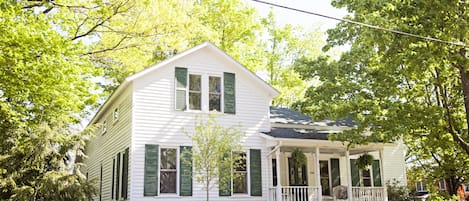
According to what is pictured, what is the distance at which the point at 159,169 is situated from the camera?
46.0ft

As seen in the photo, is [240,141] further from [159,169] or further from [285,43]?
[285,43]

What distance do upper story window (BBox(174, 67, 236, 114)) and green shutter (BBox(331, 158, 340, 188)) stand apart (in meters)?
5.88

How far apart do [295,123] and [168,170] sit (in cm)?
628

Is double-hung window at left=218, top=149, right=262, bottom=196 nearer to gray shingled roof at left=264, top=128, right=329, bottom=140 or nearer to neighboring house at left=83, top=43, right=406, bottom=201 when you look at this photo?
neighboring house at left=83, top=43, right=406, bottom=201

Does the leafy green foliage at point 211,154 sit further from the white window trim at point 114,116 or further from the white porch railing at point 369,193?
the white porch railing at point 369,193

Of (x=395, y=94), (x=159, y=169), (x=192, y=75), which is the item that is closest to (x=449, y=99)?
(x=395, y=94)

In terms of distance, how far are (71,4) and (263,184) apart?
876 centimetres

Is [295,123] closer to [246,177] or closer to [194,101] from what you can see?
[246,177]

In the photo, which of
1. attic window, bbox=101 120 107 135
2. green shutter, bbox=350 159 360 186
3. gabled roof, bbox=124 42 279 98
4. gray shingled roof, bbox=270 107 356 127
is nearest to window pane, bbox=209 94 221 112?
gabled roof, bbox=124 42 279 98

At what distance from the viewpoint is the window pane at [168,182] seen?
13992 mm

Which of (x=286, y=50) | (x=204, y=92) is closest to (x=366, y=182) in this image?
(x=204, y=92)

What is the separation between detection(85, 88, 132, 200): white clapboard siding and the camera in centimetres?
1505

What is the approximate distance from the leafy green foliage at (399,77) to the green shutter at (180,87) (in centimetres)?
427

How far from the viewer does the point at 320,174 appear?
1852cm
